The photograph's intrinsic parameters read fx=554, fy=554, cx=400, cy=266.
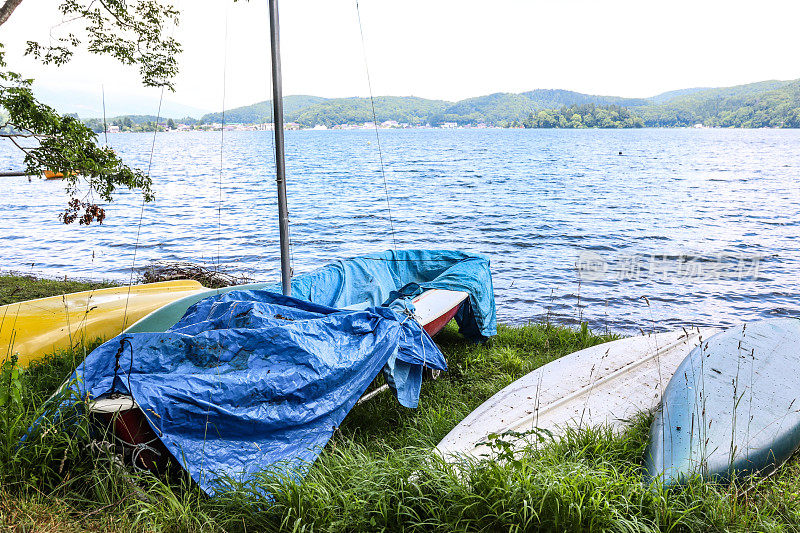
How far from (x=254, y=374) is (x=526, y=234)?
14.6 meters

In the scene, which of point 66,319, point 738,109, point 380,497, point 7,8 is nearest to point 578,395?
point 380,497

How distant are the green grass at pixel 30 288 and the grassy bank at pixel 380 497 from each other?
6.00 meters

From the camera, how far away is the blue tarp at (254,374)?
345 cm

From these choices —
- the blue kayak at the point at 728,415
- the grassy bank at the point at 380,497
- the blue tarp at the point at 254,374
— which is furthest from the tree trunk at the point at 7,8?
the blue kayak at the point at 728,415

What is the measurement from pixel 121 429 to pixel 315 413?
1.22m

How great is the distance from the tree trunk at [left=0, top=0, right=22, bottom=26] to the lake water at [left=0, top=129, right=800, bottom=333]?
6.79 m

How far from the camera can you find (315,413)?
3893mm

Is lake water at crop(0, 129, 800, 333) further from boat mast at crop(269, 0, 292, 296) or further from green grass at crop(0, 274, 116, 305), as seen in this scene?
boat mast at crop(269, 0, 292, 296)

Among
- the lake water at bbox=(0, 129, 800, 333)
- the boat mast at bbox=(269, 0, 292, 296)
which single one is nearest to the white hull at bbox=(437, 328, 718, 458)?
the lake water at bbox=(0, 129, 800, 333)

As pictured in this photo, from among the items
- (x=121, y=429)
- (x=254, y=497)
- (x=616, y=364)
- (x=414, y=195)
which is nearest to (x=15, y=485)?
(x=121, y=429)

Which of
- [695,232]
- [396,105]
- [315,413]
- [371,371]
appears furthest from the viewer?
[396,105]

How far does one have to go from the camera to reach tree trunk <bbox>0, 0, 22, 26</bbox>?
6121 mm

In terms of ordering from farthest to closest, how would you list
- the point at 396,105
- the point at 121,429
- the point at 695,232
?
1. the point at 396,105
2. the point at 695,232
3. the point at 121,429

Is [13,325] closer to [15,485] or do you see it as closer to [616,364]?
[15,485]
